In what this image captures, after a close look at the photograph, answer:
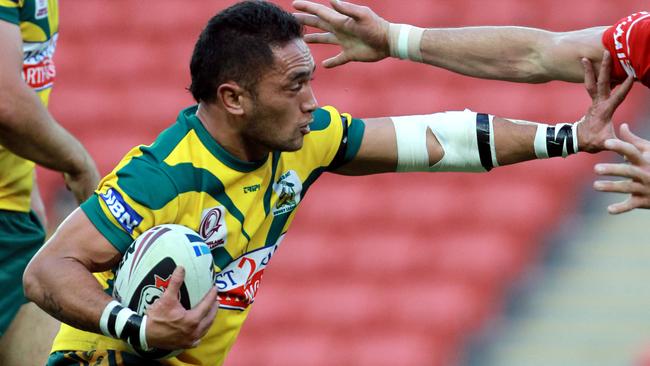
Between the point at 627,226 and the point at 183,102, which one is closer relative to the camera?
the point at 627,226

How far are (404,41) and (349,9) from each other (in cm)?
24

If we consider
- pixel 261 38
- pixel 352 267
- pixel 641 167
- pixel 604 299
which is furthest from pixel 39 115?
pixel 604 299

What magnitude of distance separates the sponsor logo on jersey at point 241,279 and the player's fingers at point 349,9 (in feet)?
2.84

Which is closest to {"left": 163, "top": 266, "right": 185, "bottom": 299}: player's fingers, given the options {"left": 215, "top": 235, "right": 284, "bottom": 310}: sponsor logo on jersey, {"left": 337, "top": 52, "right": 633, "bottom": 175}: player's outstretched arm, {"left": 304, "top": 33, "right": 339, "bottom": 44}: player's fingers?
{"left": 215, "top": 235, "right": 284, "bottom": 310}: sponsor logo on jersey

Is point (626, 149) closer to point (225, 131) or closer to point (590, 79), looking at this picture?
point (590, 79)

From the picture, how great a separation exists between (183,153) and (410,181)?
4.67 meters

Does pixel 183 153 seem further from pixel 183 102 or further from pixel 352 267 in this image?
pixel 183 102

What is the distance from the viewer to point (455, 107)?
26.6ft

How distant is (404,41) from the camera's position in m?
4.04

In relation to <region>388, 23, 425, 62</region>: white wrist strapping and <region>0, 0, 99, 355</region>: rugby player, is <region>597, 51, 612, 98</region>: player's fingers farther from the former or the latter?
<region>0, 0, 99, 355</region>: rugby player

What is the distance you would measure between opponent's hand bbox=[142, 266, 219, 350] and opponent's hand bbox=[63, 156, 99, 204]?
3.16 ft

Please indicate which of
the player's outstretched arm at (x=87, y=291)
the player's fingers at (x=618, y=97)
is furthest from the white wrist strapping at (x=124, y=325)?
the player's fingers at (x=618, y=97)

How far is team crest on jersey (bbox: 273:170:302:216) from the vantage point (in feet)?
12.0

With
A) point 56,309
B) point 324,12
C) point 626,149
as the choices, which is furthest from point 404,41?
point 56,309
